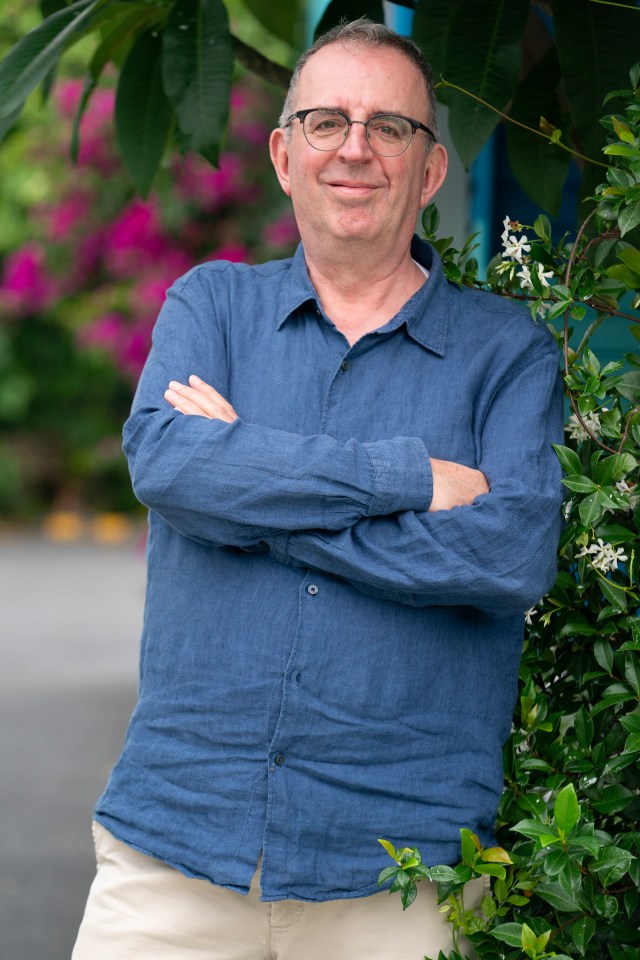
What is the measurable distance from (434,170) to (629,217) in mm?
469

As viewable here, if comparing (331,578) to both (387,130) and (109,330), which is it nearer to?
(387,130)

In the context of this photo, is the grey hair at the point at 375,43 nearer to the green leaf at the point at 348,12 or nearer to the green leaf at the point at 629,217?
the green leaf at the point at 348,12

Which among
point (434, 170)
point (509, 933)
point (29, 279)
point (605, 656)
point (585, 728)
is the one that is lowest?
point (29, 279)

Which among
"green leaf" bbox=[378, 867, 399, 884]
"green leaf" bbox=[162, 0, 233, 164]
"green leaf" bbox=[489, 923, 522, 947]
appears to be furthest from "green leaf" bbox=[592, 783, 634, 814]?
"green leaf" bbox=[162, 0, 233, 164]

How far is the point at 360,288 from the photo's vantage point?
7.46ft

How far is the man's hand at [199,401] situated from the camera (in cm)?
208

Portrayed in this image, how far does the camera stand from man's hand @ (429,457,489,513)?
2021mm

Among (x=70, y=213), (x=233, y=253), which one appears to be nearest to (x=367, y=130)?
(x=233, y=253)

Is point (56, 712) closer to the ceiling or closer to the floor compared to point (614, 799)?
closer to the floor

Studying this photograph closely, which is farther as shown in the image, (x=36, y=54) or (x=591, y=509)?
(x=36, y=54)

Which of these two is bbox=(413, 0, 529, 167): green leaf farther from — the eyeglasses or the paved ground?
the paved ground

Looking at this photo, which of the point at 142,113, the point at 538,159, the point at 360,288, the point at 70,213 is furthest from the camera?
the point at 70,213

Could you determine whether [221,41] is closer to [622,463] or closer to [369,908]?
[622,463]

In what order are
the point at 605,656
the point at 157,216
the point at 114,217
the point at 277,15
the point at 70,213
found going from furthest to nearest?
the point at 70,213 < the point at 114,217 < the point at 157,216 < the point at 277,15 < the point at 605,656
